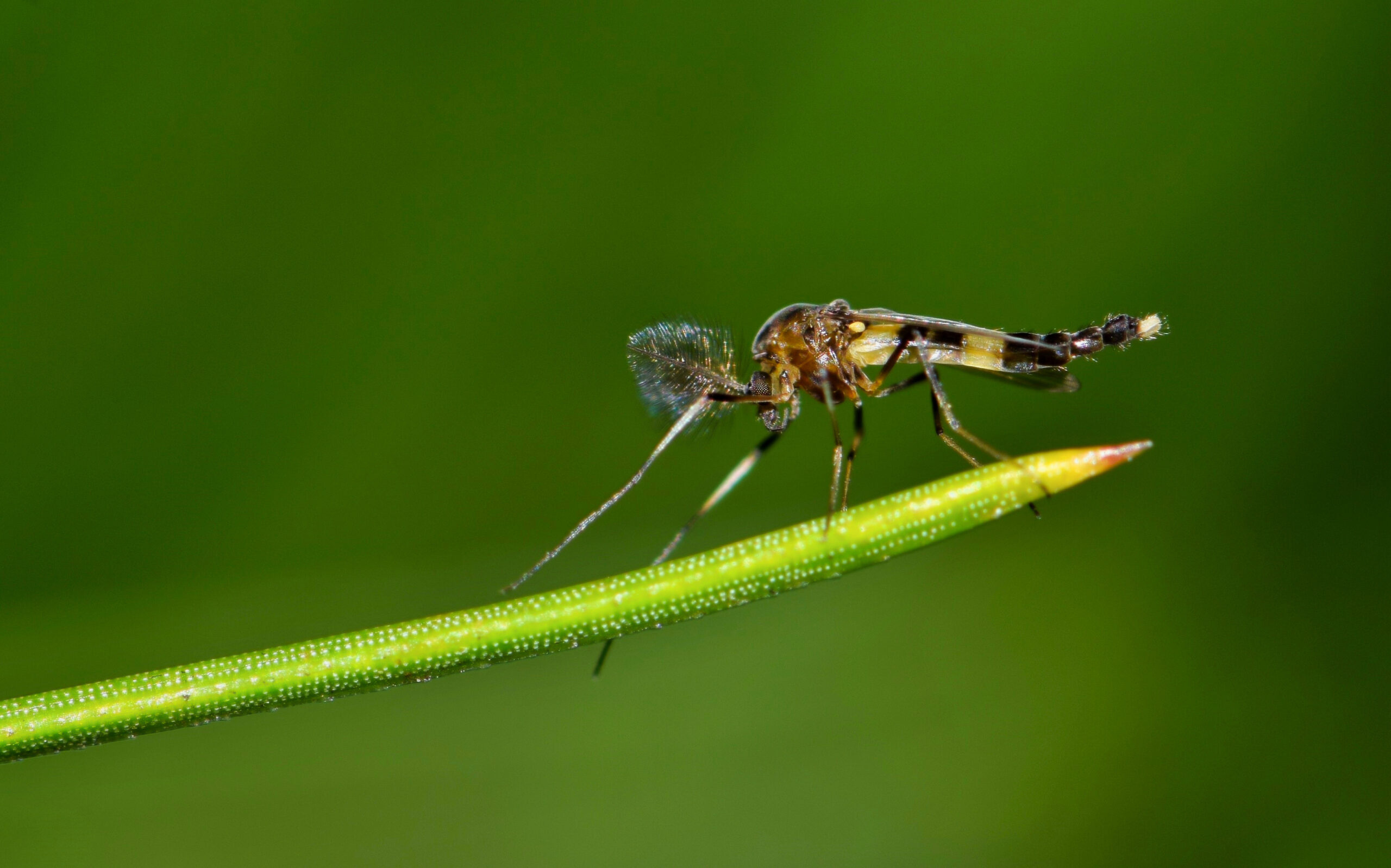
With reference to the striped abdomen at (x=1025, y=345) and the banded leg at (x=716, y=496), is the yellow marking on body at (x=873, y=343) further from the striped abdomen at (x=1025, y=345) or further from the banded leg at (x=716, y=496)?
the banded leg at (x=716, y=496)

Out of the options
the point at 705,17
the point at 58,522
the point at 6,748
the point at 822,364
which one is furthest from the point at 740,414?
the point at 6,748

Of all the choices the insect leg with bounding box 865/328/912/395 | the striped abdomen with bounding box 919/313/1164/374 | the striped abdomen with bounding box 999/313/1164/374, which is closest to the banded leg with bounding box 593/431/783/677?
the insect leg with bounding box 865/328/912/395

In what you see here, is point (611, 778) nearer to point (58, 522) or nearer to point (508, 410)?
point (508, 410)

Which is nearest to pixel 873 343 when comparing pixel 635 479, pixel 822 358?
pixel 822 358

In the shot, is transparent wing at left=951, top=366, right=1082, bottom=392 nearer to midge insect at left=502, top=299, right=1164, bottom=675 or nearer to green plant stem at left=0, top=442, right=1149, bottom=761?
midge insect at left=502, top=299, right=1164, bottom=675

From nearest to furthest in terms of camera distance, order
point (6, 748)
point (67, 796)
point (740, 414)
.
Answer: point (6, 748) → point (67, 796) → point (740, 414)

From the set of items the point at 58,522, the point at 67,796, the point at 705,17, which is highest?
the point at 705,17

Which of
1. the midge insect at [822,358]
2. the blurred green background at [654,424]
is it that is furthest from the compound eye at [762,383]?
the blurred green background at [654,424]
